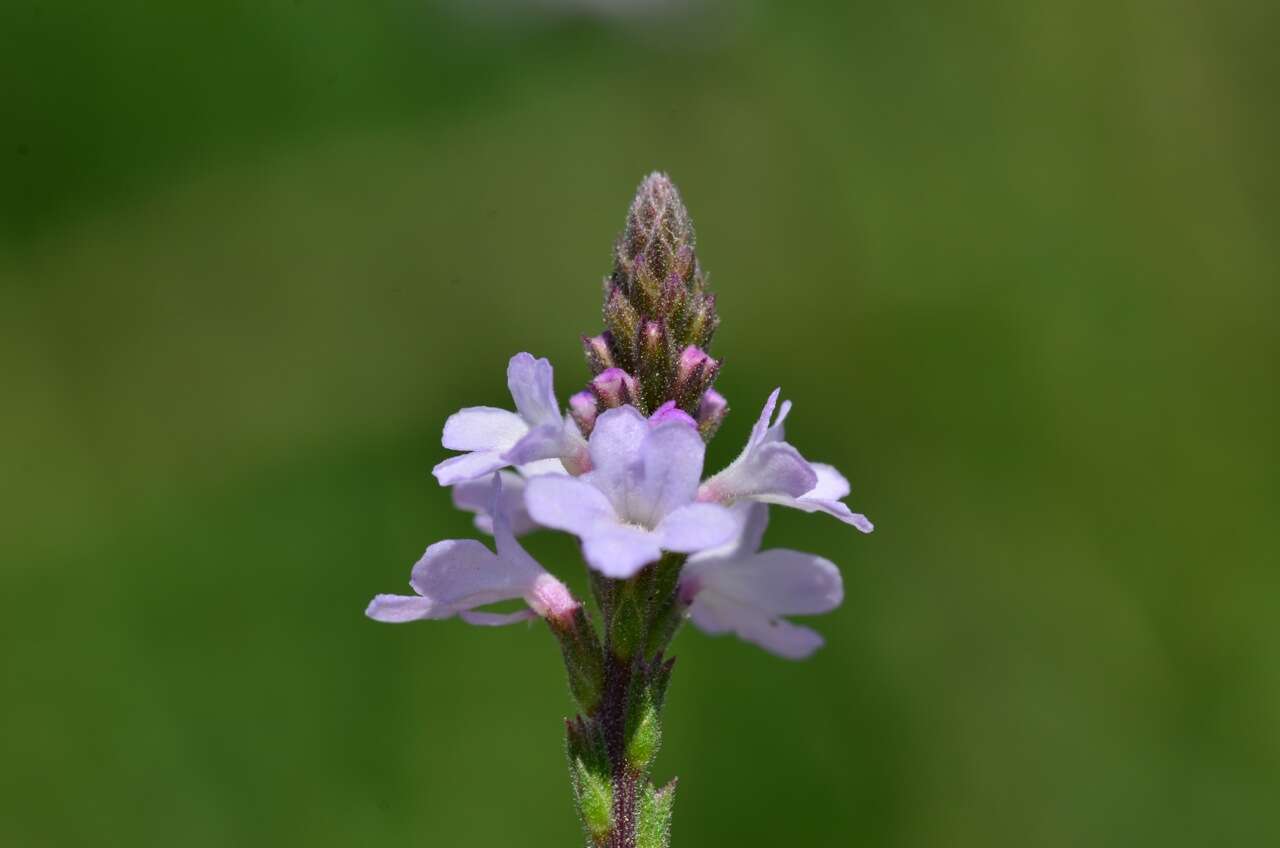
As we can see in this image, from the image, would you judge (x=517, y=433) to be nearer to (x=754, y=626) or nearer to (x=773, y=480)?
(x=773, y=480)

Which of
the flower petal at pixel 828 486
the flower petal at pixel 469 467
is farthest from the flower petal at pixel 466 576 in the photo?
the flower petal at pixel 828 486

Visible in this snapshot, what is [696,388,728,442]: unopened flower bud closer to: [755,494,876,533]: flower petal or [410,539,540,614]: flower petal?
[755,494,876,533]: flower petal

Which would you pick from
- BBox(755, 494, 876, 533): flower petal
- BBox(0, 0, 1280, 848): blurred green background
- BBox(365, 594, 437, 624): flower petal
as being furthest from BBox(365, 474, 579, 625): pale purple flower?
BBox(0, 0, 1280, 848): blurred green background

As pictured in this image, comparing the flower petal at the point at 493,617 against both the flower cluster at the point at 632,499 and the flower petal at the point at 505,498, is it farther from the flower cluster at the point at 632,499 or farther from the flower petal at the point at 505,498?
the flower petal at the point at 505,498

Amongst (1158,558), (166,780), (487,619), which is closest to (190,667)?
(166,780)

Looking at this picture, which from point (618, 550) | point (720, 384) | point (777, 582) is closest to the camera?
point (618, 550)

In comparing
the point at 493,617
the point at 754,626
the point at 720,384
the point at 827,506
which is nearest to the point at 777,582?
the point at 754,626

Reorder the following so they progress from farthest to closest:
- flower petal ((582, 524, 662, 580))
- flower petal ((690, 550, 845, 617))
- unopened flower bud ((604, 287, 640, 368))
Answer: flower petal ((690, 550, 845, 617)) → unopened flower bud ((604, 287, 640, 368)) → flower petal ((582, 524, 662, 580))
